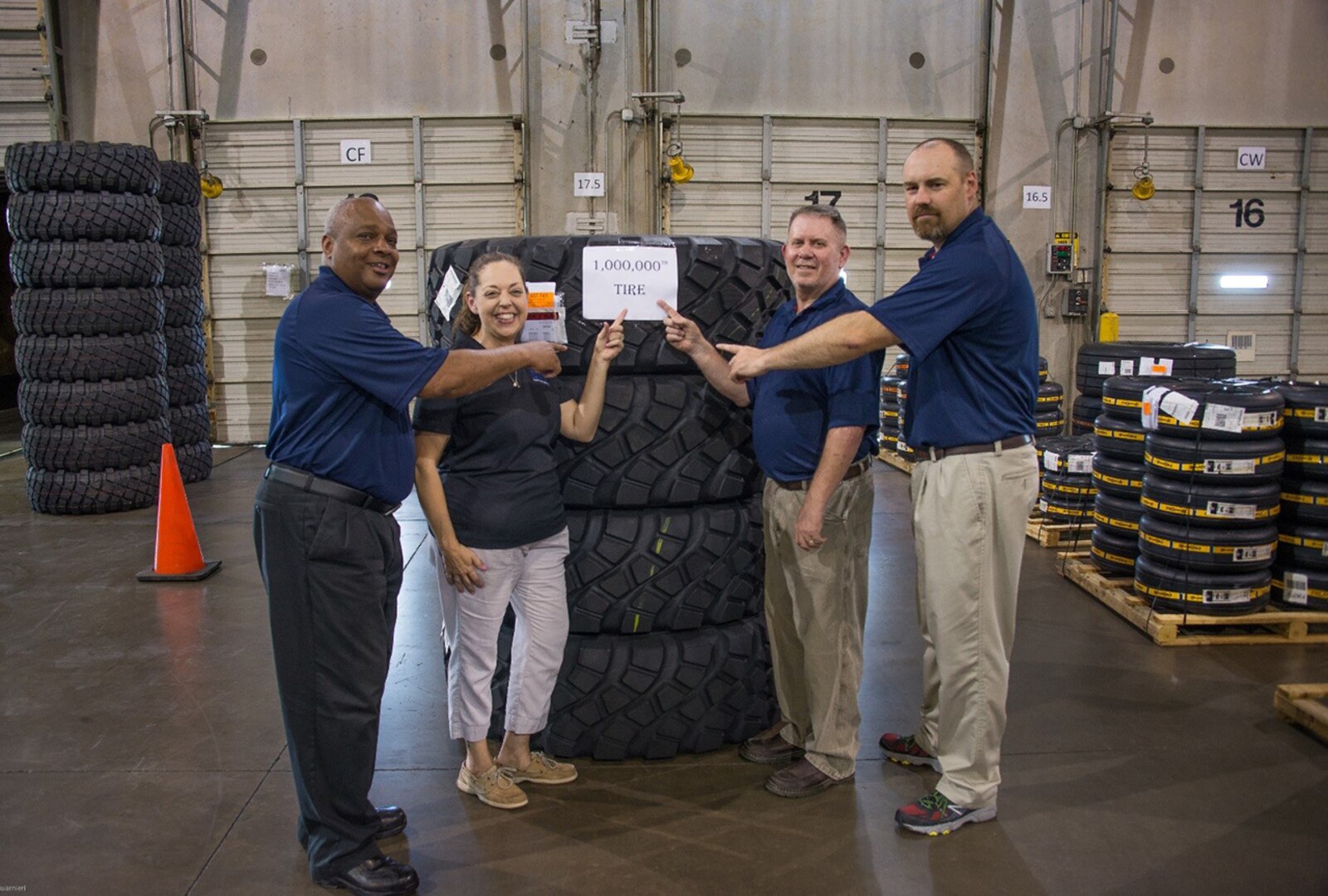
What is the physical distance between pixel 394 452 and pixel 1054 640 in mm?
3586

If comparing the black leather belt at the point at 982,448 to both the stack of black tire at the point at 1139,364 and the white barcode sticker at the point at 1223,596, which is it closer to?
the white barcode sticker at the point at 1223,596

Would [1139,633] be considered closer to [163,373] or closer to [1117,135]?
[163,373]

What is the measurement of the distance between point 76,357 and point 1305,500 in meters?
8.50

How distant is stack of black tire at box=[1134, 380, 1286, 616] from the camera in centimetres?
491

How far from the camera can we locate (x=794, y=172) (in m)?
11.6

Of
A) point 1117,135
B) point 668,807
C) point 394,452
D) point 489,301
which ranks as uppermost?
point 1117,135

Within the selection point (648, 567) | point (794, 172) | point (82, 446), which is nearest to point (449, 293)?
point (648, 567)

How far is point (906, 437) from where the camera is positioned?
10.4ft

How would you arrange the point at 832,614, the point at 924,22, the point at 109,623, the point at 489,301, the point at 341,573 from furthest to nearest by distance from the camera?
1. the point at 924,22
2. the point at 109,623
3. the point at 832,614
4. the point at 489,301
5. the point at 341,573

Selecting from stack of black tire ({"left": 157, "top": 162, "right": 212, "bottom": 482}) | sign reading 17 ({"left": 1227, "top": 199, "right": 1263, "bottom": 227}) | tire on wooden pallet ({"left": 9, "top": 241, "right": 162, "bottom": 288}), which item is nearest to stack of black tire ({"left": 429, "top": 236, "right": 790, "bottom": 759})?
tire on wooden pallet ({"left": 9, "top": 241, "right": 162, "bottom": 288})

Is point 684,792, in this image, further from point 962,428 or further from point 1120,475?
point 1120,475

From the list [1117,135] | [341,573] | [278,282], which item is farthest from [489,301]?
[1117,135]

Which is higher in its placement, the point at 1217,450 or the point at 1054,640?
the point at 1217,450

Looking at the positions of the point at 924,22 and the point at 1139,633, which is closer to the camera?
the point at 1139,633
